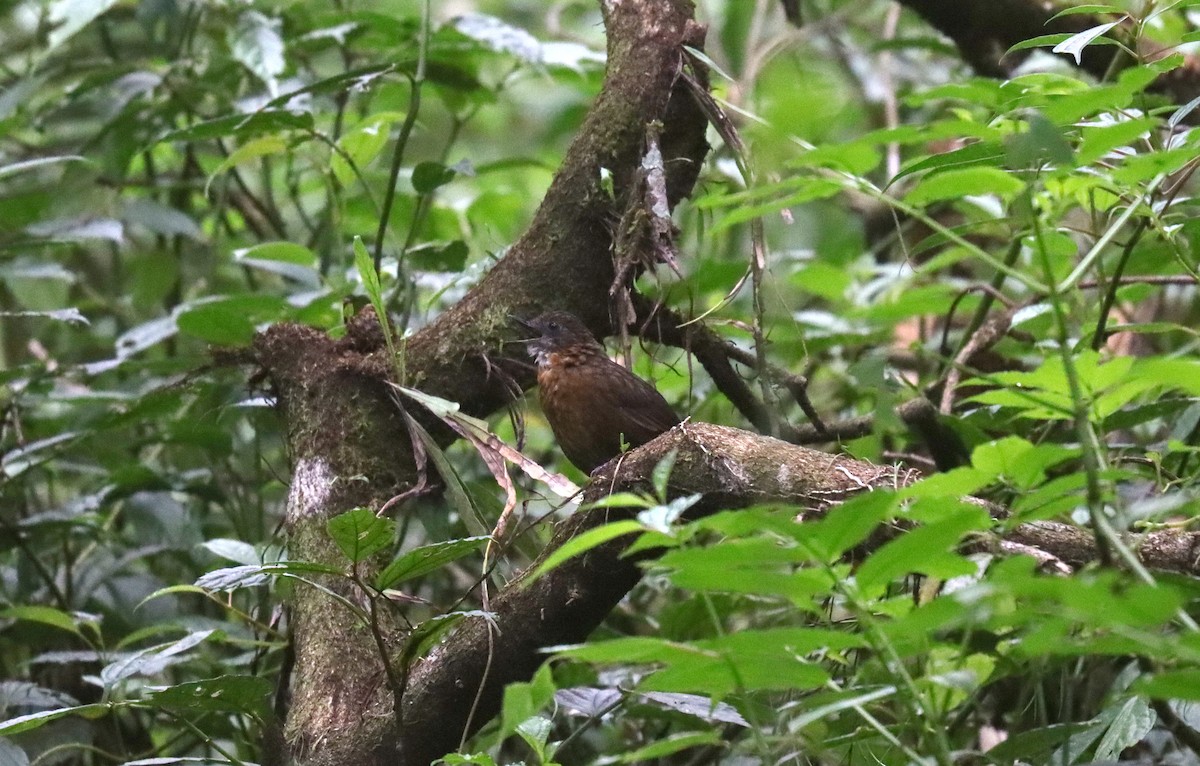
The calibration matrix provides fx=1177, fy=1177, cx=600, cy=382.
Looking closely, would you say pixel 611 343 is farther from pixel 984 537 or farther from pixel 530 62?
pixel 984 537

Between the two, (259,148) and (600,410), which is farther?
(600,410)

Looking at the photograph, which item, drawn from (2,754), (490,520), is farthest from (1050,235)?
(2,754)

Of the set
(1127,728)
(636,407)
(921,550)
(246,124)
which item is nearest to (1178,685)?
(921,550)

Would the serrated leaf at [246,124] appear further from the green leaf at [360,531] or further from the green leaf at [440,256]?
the green leaf at [360,531]

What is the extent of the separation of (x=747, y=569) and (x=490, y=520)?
51.5 inches

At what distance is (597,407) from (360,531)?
1.25m

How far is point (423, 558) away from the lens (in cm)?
160

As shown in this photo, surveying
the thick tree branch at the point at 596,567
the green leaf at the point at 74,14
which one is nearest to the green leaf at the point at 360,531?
the thick tree branch at the point at 596,567

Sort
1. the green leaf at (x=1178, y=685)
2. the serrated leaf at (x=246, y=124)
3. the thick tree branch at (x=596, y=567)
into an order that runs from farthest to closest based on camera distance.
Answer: the serrated leaf at (x=246, y=124) → the thick tree branch at (x=596, y=567) → the green leaf at (x=1178, y=685)

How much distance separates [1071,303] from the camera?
2.62 metres

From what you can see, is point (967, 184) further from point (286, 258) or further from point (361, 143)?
point (286, 258)

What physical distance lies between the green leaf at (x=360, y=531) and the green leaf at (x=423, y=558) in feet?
0.12

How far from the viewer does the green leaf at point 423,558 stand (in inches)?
60.6

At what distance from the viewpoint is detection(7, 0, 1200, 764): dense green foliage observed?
43.2 inches
